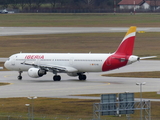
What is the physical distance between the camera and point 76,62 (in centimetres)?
7669

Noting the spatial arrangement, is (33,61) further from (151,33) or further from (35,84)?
(151,33)

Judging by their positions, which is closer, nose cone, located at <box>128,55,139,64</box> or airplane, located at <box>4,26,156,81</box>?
nose cone, located at <box>128,55,139,64</box>

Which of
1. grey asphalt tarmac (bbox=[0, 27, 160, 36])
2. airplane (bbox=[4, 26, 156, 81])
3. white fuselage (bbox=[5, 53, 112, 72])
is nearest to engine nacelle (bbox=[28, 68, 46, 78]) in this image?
airplane (bbox=[4, 26, 156, 81])

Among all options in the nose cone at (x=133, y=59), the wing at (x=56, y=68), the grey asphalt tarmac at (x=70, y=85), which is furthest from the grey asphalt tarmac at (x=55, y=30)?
the nose cone at (x=133, y=59)

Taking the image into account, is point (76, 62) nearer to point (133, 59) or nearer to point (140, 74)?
point (133, 59)

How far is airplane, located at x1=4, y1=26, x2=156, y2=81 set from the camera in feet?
242

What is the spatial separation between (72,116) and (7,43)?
101 m

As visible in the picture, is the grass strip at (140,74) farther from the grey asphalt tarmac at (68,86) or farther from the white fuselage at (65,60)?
the white fuselage at (65,60)

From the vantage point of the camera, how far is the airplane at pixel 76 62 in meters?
73.8

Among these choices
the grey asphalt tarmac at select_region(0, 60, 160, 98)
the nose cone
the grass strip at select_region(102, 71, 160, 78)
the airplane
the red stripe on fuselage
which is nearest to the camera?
the grey asphalt tarmac at select_region(0, 60, 160, 98)

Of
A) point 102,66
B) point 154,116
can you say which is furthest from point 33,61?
point 154,116

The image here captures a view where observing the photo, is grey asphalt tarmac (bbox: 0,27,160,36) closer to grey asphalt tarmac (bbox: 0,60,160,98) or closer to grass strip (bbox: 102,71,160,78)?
grey asphalt tarmac (bbox: 0,60,160,98)

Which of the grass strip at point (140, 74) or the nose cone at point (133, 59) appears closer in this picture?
the nose cone at point (133, 59)

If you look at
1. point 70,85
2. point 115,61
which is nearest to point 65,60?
point 70,85
